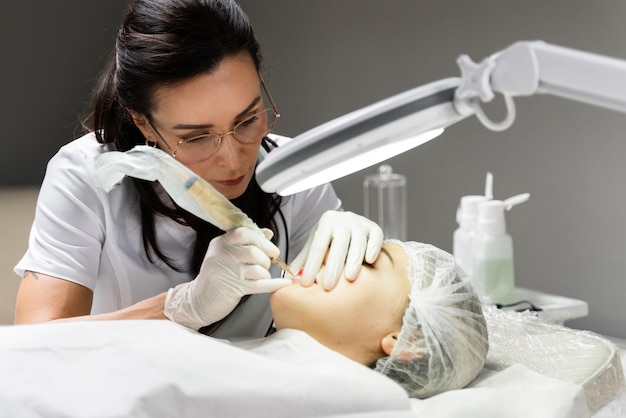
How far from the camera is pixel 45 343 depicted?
1.16 meters

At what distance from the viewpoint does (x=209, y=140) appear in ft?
5.21

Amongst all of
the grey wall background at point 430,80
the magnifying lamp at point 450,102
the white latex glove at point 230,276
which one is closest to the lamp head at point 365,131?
the magnifying lamp at point 450,102

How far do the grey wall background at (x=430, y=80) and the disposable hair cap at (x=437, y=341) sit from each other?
107cm

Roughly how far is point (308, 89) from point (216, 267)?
195cm

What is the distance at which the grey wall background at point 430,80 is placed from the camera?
2318mm

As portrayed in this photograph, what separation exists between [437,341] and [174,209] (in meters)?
0.72

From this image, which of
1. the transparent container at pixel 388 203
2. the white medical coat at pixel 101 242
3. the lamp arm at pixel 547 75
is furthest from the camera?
the transparent container at pixel 388 203

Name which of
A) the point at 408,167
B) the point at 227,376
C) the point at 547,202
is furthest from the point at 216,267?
the point at 408,167

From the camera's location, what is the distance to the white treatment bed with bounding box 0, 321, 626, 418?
3.49 ft

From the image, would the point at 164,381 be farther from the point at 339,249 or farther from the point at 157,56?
the point at 157,56

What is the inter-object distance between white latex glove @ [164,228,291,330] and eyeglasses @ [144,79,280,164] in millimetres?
213

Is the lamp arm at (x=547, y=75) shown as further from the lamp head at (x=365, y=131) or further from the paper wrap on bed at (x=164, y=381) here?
the paper wrap on bed at (x=164, y=381)

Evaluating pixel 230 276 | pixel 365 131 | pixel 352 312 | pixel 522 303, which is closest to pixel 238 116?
pixel 230 276

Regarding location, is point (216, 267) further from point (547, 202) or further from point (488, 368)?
point (547, 202)
